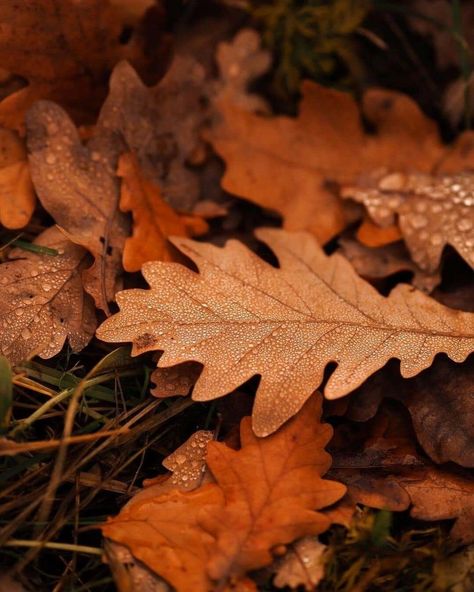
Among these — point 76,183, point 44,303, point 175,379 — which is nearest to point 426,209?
point 175,379

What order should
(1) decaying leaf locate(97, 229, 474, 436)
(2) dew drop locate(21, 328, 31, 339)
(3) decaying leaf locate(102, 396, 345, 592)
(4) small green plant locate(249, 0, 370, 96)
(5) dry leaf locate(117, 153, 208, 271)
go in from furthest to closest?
1. (4) small green plant locate(249, 0, 370, 96)
2. (5) dry leaf locate(117, 153, 208, 271)
3. (2) dew drop locate(21, 328, 31, 339)
4. (1) decaying leaf locate(97, 229, 474, 436)
5. (3) decaying leaf locate(102, 396, 345, 592)

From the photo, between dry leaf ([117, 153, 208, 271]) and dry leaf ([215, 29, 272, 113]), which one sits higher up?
dry leaf ([215, 29, 272, 113])

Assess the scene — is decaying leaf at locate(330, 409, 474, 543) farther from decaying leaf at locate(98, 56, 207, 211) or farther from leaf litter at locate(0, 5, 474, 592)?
decaying leaf at locate(98, 56, 207, 211)

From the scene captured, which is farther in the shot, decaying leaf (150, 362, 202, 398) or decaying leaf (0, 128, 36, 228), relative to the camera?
decaying leaf (0, 128, 36, 228)

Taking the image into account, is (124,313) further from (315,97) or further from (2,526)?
(315,97)

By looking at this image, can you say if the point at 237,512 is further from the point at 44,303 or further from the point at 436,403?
the point at 44,303

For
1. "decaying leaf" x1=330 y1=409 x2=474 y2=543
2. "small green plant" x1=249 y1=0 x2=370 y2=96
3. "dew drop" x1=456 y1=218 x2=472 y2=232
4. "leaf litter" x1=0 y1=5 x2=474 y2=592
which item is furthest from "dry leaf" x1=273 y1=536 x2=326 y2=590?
"small green plant" x1=249 y1=0 x2=370 y2=96

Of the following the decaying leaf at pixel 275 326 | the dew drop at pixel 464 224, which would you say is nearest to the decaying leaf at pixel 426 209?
the dew drop at pixel 464 224

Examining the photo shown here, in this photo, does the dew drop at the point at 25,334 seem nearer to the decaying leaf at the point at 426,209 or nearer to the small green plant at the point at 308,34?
the decaying leaf at the point at 426,209
